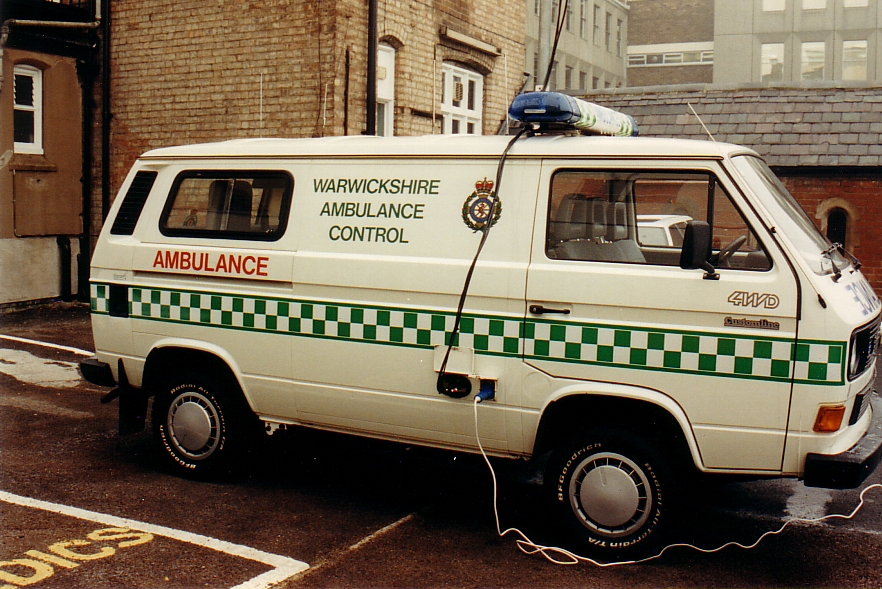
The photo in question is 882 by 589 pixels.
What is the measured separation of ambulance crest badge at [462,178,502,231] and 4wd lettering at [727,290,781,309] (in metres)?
1.34

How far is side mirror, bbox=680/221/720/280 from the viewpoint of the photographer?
181 inches

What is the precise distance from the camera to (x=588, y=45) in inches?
2069

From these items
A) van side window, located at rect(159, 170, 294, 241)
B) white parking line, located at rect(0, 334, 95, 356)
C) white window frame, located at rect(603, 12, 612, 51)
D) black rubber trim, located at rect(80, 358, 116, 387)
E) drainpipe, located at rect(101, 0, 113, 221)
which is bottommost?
white parking line, located at rect(0, 334, 95, 356)

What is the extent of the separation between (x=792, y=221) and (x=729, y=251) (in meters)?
0.41

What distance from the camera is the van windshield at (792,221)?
4.75 metres

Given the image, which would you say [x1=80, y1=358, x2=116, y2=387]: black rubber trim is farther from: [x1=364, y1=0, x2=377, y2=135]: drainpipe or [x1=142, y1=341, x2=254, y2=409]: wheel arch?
[x1=364, y1=0, x2=377, y2=135]: drainpipe

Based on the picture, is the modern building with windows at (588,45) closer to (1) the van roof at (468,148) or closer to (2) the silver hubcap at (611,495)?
(1) the van roof at (468,148)

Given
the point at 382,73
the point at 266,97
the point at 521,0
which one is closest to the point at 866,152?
the point at 521,0

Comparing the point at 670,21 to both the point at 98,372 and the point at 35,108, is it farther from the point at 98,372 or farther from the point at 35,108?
the point at 98,372

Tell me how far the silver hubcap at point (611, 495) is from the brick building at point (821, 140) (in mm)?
12038

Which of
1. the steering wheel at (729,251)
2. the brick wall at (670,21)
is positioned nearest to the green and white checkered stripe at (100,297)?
the steering wheel at (729,251)

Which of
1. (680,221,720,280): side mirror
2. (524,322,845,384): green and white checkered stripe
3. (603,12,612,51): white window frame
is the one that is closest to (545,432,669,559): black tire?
(524,322,845,384): green and white checkered stripe

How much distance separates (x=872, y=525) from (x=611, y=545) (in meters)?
1.80

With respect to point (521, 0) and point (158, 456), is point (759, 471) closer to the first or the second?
point (158, 456)
